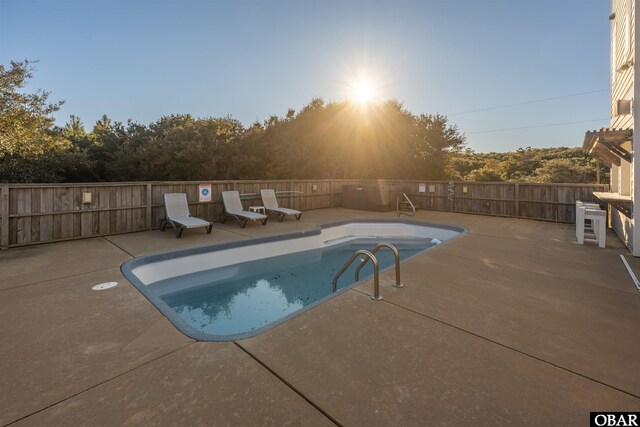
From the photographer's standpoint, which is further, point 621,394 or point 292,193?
point 292,193

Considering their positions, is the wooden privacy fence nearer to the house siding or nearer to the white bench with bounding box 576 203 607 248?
the house siding

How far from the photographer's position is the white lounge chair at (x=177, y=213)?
6.40 m

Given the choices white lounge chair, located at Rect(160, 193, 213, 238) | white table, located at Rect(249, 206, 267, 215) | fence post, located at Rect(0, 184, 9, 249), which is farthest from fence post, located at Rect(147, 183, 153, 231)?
white table, located at Rect(249, 206, 267, 215)

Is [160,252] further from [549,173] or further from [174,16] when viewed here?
[549,173]

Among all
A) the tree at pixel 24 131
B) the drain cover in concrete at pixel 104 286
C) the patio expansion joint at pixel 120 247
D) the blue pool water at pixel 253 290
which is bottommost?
the blue pool water at pixel 253 290

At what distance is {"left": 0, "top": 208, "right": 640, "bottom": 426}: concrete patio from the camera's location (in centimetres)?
159

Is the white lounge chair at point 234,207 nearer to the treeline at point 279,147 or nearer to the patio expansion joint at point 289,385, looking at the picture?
the patio expansion joint at point 289,385

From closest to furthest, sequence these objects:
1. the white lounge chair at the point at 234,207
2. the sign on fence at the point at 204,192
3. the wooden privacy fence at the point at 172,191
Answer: the wooden privacy fence at the point at 172,191 < the white lounge chair at the point at 234,207 < the sign on fence at the point at 204,192

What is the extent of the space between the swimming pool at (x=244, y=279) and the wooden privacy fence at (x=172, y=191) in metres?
2.61

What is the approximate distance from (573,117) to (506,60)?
18.5 metres

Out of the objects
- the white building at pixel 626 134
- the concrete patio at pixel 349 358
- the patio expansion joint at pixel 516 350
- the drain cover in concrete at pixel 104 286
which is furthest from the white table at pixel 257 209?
the white building at pixel 626 134

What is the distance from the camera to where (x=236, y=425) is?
1482 millimetres

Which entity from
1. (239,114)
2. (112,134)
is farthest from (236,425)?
(112,134)

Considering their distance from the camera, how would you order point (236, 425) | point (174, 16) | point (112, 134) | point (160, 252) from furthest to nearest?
point (112, 134) → point (174, 16) → point (160, 252) → point (236, 425)
